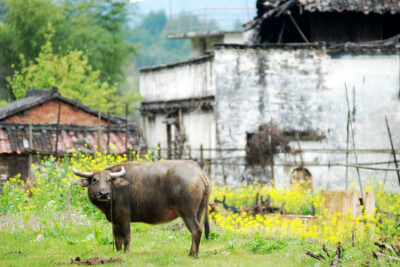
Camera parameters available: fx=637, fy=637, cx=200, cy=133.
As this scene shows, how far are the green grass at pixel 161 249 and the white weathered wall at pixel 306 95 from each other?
1299 cm

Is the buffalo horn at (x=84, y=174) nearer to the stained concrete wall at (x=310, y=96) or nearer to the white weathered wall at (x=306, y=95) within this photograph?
the stained concrete wall at (x=310, y=96)

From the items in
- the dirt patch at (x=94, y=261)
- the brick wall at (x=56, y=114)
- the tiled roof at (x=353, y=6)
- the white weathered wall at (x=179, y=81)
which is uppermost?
the tiled roof at (x=353, y=6)

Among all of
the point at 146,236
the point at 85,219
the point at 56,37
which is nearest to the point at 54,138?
the point at 85,219

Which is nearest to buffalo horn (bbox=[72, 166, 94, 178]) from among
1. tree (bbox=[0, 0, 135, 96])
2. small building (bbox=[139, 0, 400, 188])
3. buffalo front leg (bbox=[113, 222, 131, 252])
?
buffalo front leg (bbox=[113, 222, 131, 252])

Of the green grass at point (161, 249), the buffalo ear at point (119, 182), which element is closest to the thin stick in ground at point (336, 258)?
the green grass at point (161, 249)

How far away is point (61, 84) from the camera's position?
36.4 meters

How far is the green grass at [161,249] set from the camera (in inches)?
407

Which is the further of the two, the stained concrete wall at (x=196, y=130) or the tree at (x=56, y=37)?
the tree at (x=56, y=37)

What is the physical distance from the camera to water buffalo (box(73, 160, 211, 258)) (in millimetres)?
10969

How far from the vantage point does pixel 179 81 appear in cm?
3017

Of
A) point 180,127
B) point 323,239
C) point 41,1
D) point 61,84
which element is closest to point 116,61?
point 41,1

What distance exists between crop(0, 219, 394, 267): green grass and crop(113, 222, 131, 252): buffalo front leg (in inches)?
6.4

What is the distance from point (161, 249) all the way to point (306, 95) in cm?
1606

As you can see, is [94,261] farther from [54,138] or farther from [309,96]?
[309,96]
